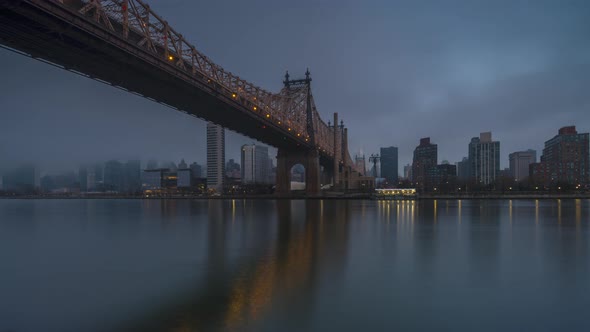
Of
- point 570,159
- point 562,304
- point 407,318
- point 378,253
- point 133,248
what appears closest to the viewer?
point 407,318

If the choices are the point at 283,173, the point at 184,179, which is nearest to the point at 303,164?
the point at 283,173

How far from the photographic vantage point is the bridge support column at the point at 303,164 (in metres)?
73.4

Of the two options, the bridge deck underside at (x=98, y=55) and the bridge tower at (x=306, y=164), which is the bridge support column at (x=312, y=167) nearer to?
the bridge tower at (x=306, y=164)

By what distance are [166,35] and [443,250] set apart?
2479cm

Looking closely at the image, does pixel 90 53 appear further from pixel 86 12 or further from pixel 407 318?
pixel 407 318

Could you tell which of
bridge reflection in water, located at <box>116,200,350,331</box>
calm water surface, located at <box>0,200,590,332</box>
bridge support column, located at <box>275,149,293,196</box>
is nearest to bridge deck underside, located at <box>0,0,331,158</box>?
calm water surface, located at <box>0,200,590,332</box>

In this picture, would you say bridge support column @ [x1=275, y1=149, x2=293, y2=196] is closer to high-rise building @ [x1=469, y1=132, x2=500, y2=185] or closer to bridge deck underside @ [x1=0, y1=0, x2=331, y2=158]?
bridge deck underside @ [x1=0, y1=0, x2=331, y2=158]

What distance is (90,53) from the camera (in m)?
22.4

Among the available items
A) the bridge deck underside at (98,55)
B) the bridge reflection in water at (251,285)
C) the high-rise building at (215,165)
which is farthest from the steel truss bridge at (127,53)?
the high-rise building at (215,165)

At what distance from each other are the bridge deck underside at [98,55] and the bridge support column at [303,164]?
33.9m

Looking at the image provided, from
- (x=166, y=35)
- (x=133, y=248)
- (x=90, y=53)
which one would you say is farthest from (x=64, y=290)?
(x=166, y=35)

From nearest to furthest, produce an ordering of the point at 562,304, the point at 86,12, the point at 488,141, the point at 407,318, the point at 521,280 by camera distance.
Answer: the point at 407,318
the point at 562,304
the point at 521,280
the point at 86,12
the point at 488,141

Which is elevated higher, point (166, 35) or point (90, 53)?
point (166, 35)

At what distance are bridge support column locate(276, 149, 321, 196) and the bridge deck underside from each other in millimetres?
33913
